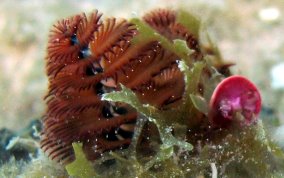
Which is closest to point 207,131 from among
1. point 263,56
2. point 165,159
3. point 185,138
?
point 185,138

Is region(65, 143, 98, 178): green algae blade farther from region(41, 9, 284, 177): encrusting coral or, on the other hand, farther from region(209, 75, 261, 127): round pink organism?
region(209, 75, 261, 127): round pink organism

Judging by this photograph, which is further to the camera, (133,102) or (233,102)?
(233,102)

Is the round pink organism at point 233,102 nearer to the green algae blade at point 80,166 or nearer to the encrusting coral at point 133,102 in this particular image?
the encrusting coral at point 133,102

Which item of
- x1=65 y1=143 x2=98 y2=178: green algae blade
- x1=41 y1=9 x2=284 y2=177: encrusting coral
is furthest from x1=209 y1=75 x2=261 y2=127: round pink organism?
x1=65 y1=143 x2=98 y2=178: green algae blade

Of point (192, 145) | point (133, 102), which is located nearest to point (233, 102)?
point (192, 145)

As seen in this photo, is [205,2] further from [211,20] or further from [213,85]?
[213,85]

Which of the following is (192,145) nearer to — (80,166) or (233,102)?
(233,102)
